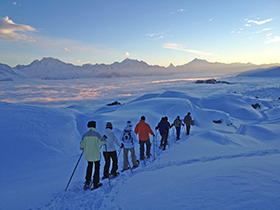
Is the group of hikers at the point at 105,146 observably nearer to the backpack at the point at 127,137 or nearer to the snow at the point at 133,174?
the backpack at the point at 127,137

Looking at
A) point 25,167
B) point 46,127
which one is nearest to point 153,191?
point 25,167

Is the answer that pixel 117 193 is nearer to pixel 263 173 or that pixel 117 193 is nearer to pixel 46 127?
pixel 263 173

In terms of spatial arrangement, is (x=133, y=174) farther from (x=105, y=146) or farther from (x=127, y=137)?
(x=105, y=146)

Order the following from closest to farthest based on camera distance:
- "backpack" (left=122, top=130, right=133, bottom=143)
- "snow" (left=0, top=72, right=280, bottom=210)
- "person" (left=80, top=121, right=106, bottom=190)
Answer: "snow" (left=0, top=72, right=280, bottom=210), "person" (left=80, top=121, right=106, bottom=190), "backpack" (left=122, top=130, right=133, bottom=143)

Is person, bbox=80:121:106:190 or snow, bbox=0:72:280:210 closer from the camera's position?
snow, bbox=0:72:280:210

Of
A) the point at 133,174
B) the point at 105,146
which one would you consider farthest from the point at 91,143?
the point at 133,174

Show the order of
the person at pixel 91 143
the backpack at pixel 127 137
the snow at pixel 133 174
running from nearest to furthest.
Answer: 1. the snow at pixel 133 174
2. the person at pixel 91 143
3. the backpack at pixel 127 137

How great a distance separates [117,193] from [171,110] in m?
12.5

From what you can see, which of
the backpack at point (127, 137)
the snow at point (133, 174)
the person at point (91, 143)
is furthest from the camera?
the backpack at point (127, 137)

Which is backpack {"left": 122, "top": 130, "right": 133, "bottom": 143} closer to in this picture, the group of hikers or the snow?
the group of hikers

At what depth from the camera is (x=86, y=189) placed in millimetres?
4184

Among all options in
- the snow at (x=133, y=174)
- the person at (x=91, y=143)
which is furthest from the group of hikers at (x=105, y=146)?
the snow at (x=133, y=174)

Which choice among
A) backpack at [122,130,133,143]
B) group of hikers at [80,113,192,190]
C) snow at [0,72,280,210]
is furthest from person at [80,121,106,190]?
backpack at [122,130,133,143]

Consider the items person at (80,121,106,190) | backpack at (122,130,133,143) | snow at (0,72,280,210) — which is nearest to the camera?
snow at (0,72,280,210)
